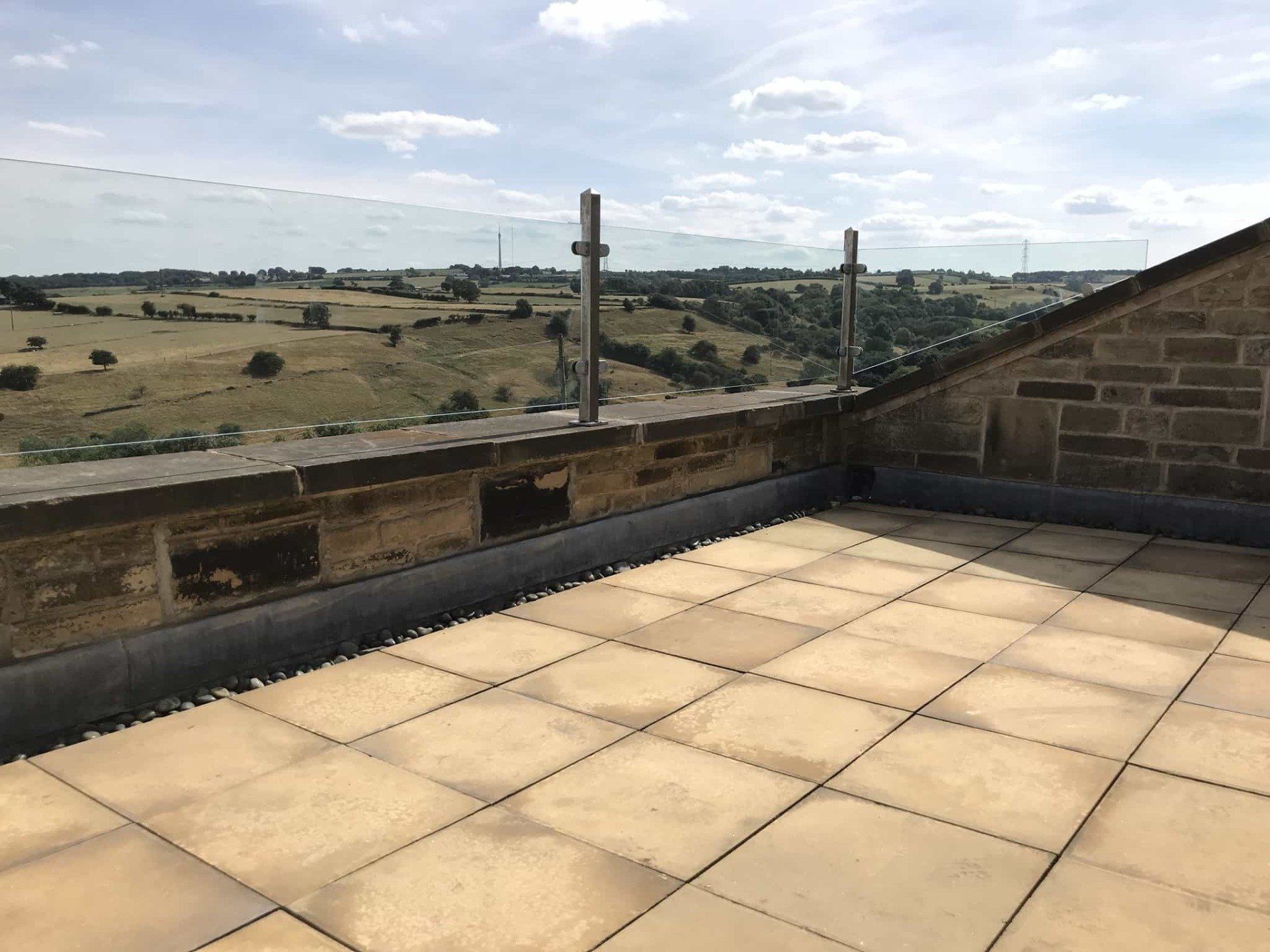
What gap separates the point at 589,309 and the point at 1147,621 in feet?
10.5

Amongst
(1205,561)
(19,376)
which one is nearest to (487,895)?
(19,376)

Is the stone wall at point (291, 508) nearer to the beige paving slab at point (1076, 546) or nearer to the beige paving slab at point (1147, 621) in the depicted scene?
the beige paving slab at point (1076, 546)

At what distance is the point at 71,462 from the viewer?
370cm

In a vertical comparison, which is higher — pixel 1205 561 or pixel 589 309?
pixel 589 309

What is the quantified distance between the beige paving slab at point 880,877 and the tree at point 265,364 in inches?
110

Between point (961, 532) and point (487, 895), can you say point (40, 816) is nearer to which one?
point (487, 895)

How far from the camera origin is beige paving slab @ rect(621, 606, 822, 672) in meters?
3.97

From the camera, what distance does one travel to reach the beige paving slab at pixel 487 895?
2.14 meters

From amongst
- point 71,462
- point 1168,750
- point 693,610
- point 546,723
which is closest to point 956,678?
point 1168,750

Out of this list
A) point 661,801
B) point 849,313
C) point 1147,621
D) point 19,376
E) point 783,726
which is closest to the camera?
point 661,801

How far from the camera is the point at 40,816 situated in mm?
2662

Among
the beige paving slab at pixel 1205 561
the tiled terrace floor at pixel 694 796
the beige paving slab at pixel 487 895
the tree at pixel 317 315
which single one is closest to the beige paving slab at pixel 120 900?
the tiled terrace floor at pixel 694 796

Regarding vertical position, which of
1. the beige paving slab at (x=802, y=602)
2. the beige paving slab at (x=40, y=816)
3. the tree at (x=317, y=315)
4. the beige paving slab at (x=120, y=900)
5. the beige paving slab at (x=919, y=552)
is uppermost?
the tree at (x=317, y=315)

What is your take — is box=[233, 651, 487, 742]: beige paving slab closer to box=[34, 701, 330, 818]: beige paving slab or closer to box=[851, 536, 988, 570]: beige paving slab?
box=[34, 701, 330, 818]: beige paving slab
